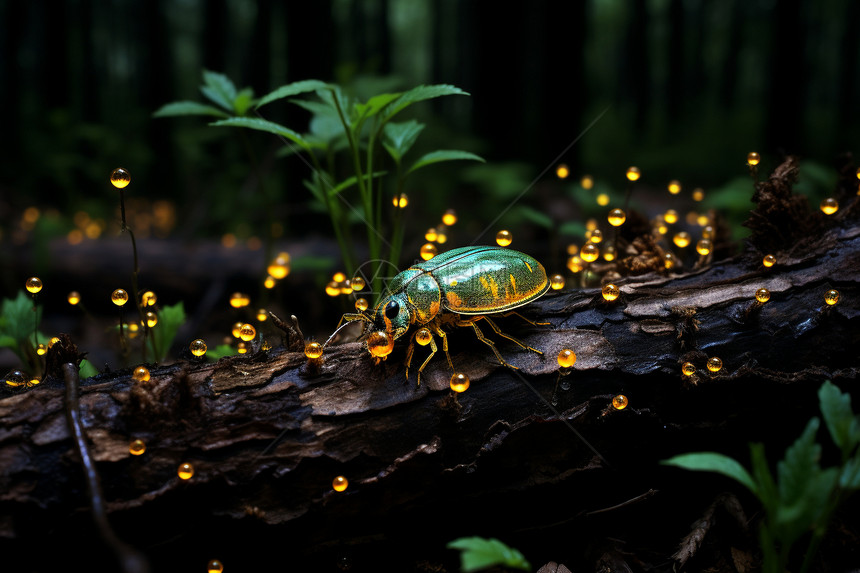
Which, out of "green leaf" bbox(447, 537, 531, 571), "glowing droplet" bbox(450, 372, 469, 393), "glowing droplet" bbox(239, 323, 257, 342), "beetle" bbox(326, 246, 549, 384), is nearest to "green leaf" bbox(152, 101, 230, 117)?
"glowing droplet" bbox(239, 323, 257, 342)

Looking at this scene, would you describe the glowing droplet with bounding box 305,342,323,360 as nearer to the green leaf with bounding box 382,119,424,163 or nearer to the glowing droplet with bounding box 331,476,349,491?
the glowing droplet with bounding box 331,476,349,491

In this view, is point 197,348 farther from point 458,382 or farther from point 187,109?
point 187,109

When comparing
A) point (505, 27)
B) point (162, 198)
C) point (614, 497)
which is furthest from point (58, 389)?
point (162, 198)

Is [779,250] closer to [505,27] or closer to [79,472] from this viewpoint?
[79,472]

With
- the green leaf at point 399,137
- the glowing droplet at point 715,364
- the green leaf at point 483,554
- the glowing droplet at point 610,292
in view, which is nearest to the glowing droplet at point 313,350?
the green leaf at point 483,554

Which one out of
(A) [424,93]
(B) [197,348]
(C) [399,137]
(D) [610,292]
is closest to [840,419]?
(D) [610,292]

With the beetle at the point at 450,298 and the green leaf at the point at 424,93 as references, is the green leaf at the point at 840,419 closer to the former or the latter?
the beetle at the point at 450,298
